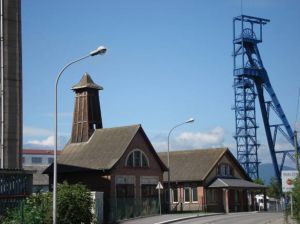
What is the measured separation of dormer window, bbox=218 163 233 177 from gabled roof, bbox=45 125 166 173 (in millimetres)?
7800

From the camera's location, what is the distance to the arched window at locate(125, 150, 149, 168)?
5141cm

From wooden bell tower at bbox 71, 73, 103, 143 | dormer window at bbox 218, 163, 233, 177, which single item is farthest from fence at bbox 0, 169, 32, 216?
dormer window at bbox 218, 163, 233, 177

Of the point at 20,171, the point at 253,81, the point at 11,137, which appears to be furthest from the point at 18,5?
the point at 253,81

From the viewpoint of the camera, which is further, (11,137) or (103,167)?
(103,167)

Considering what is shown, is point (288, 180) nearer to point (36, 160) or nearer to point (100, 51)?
point (100, 51)

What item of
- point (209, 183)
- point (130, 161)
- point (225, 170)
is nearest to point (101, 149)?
point (130, 161)

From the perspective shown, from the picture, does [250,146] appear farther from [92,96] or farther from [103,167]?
[103,167]

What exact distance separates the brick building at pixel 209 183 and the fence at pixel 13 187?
74.9ft

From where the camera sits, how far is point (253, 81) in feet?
251

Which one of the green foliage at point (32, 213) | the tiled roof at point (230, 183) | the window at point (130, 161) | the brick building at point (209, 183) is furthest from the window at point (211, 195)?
the green foliage at point (32, 213)

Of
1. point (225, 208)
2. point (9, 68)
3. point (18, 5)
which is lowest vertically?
point (225, 208)

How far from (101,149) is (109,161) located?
136 inches

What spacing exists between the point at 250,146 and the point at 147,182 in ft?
94.1

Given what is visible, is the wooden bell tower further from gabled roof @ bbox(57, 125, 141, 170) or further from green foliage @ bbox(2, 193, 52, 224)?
green foliage @ bbox(2, 193, 52, 224)
